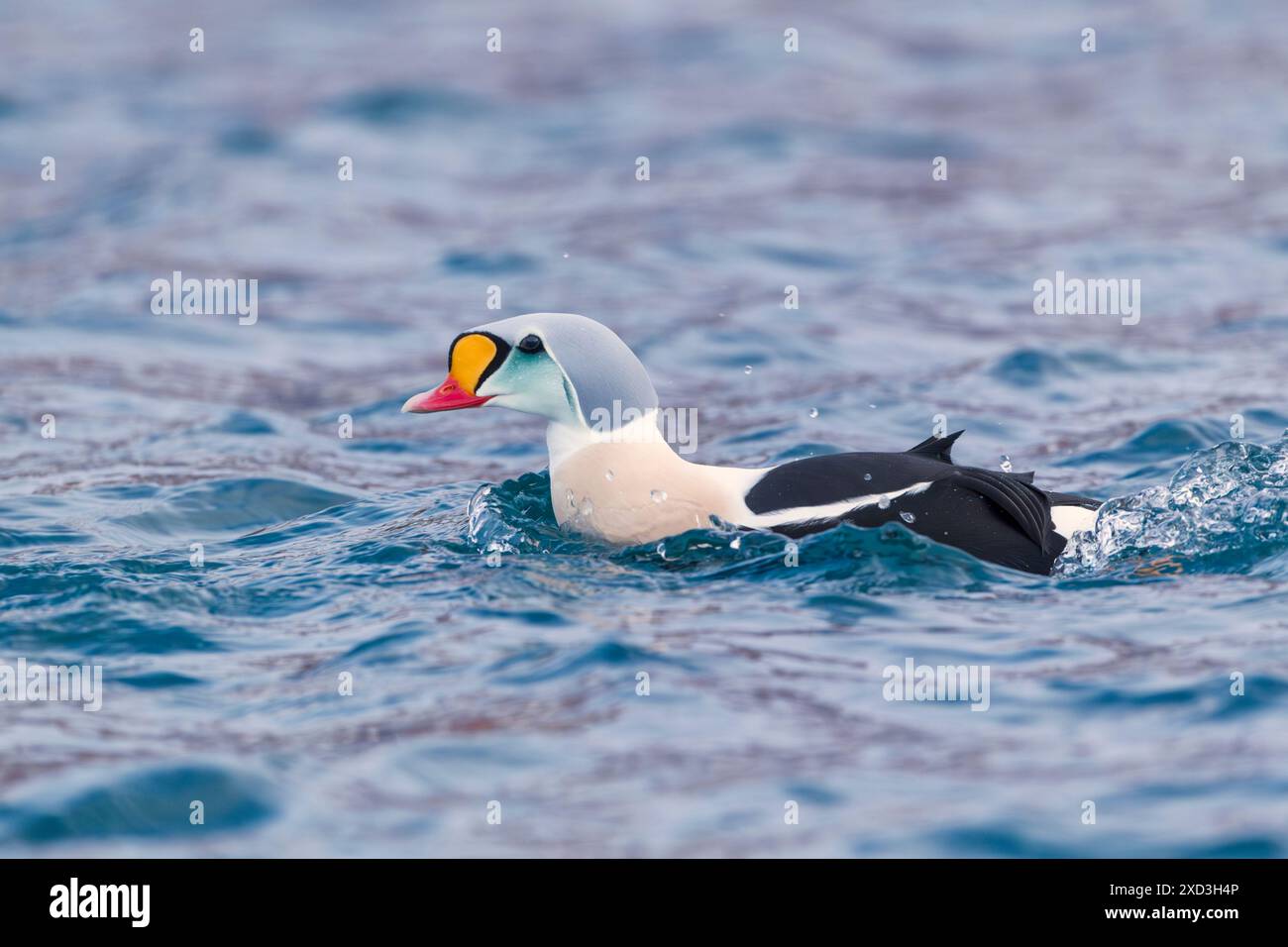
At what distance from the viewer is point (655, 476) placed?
6145 mm

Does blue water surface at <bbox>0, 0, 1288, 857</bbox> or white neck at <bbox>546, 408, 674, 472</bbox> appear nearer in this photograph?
blue water surface at <bbox>0, 0, 1288, 857</bbox>

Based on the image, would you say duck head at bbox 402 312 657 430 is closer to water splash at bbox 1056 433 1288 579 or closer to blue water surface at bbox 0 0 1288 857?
blue water surface at bbox 0 0 1288 857

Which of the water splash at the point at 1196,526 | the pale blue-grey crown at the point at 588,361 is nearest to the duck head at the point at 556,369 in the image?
the pale blue-grey crown at the point at 588,361

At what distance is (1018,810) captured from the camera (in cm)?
432

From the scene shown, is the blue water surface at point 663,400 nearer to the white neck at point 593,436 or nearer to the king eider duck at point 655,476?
the king eider duck at point 655,476

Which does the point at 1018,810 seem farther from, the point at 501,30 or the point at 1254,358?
the point at 501,30

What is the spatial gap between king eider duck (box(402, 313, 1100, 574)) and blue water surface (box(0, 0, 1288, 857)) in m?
0.10

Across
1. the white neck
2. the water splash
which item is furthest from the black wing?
the white neck

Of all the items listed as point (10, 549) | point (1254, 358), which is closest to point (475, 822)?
point (10, 549)

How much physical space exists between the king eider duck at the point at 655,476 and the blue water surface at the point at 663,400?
3.8 inches

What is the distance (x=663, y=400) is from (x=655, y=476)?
3895 millimetres

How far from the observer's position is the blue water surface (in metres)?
4.64

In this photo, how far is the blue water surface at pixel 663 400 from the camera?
464cm
